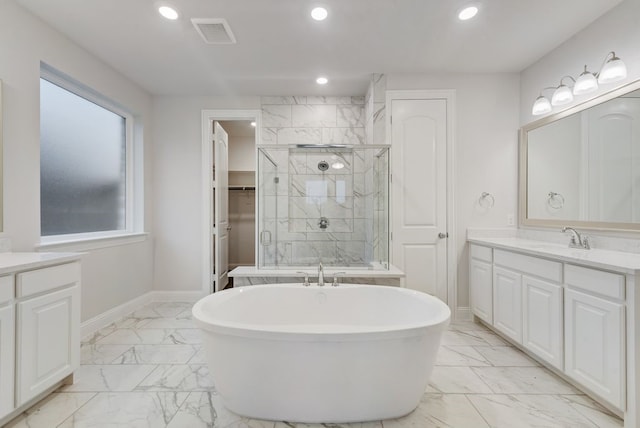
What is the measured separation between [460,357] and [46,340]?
9.19 ft

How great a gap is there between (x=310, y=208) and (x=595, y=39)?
2.72 m

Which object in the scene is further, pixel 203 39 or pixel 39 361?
pixel 203 39

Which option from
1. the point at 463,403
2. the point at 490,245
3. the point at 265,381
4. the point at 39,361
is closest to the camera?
the point at 265,381

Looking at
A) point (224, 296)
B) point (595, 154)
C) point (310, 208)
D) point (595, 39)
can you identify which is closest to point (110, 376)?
point (224, 296)

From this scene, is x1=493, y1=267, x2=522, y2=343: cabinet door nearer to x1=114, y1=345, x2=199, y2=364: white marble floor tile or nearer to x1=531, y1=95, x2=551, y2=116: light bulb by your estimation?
x1=531, y1=95, x2=551, y2=116: light bulb

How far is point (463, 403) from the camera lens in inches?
69.6

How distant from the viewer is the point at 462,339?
2.69 metres

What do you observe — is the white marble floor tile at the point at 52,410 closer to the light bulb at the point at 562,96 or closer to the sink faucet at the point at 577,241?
the sink faucet at the point at 577,241

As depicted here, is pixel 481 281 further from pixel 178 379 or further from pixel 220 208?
pixel 220 208

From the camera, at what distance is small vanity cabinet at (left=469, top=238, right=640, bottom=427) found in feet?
5.05

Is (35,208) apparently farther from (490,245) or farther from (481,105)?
(481,105)

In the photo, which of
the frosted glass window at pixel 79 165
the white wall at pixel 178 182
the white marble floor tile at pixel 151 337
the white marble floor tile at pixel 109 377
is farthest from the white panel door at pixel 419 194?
the frosted glass window at pixel 79 165

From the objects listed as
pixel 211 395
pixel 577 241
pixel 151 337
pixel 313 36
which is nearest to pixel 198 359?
pixel 211 395

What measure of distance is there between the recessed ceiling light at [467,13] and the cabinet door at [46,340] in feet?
10.8
